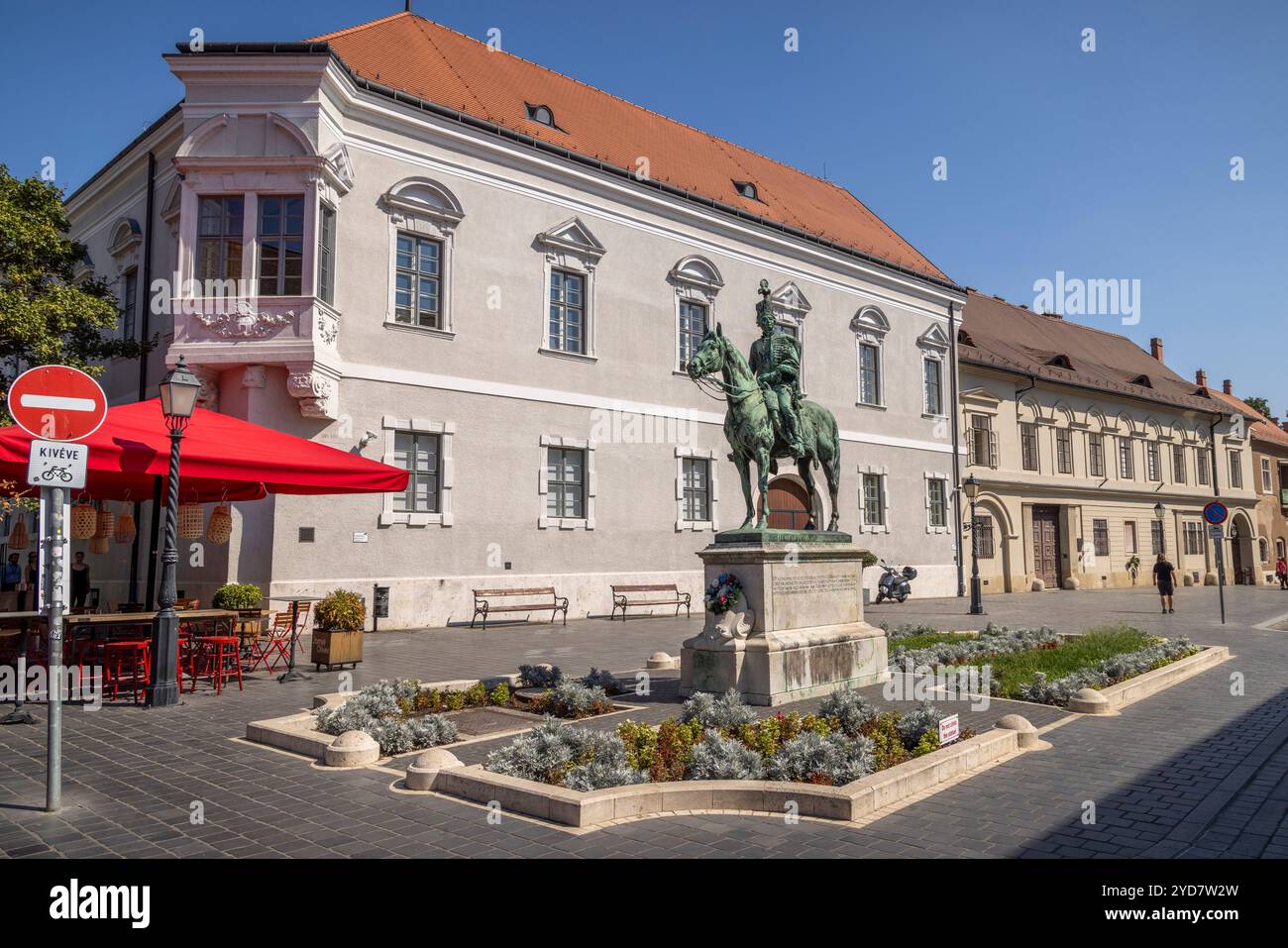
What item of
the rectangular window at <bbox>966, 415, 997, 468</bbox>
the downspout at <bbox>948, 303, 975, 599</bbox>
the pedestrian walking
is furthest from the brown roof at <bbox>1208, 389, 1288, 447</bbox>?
the pedestrian walking

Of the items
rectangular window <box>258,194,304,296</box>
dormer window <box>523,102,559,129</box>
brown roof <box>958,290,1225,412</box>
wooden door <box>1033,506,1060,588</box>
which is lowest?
wooden door <box>1033,506,1060,588</box>

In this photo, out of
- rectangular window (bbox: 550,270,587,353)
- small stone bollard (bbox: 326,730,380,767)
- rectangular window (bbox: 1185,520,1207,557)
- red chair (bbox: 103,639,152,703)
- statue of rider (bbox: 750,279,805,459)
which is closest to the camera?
small stone bollard (bbox: 326,730,380,767)

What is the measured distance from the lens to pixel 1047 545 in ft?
122

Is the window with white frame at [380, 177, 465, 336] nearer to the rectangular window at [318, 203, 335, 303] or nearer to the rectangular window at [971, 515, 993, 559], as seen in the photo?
the rectangular window at [318, 203, 335, 303]

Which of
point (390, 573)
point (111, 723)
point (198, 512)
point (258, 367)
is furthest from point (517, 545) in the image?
point (111, 723)

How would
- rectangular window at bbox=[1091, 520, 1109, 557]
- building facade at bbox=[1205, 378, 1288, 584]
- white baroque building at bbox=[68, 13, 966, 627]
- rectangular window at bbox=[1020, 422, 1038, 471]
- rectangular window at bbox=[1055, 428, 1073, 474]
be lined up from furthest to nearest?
building facade at bbox=[1205, 378, 1288, 584] → rectangular window at bbox=[1091, 520, 1109, 557] → rectangular window at bbox=[1055, 428, 1073, 474] → rectangular window at bbox=[1020, 422, 1038, 471] → white baroque building at bbox=[68, 13, 966, 627]

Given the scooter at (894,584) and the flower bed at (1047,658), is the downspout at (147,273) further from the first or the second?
the scooter at (894,584)

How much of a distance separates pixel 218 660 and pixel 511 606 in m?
9.37

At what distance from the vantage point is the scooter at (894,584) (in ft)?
93.8

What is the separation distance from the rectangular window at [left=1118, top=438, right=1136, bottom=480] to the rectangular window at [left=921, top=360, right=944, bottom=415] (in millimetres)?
13742

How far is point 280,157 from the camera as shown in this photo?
1719cm

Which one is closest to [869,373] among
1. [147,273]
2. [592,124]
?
[592,124]

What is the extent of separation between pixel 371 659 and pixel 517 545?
7107mm

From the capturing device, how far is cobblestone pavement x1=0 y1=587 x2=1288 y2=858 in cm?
505
